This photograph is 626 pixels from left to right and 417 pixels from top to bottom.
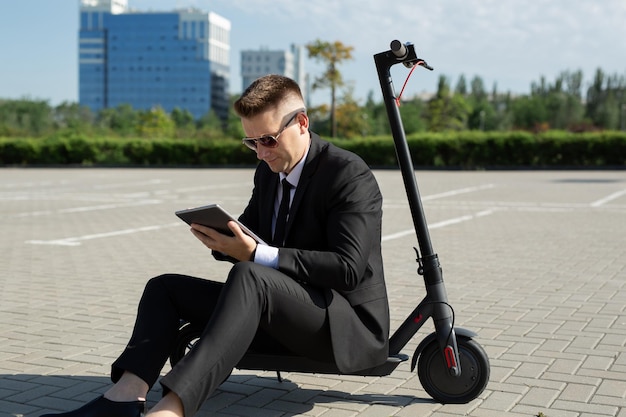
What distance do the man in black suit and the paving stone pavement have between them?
0.48 m

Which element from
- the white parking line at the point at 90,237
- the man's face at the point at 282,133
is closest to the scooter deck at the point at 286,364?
the man's face at the point at 282,133

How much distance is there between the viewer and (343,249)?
3.26 m

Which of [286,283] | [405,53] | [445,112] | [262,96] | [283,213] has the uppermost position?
[445,112]

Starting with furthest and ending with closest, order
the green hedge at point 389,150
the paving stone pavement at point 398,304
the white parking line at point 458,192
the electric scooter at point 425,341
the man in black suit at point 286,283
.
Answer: the green hedge at point 389,150, the white parking line at point 458,192, the paving stone pavement at point 398,304, the electric scooter at point 425,341, the man in black suit at point 286,283

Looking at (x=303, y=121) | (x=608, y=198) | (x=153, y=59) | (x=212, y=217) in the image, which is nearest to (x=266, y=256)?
(x=212, y=217)

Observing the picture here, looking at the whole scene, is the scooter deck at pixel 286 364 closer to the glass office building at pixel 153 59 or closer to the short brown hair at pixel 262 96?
the short brown hair at pixel 262 96

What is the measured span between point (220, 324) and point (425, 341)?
1.10 meters

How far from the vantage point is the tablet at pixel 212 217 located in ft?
10.2

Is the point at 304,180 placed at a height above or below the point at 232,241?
above

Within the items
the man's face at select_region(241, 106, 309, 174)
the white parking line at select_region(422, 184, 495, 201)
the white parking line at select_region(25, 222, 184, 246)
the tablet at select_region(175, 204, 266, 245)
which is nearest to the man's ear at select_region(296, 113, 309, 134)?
the man's face at select_region(241, 106, 309, 174)

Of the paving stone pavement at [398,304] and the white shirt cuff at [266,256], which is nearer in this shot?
the white shirt cuff at [266,256]

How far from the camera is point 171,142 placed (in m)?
41.2

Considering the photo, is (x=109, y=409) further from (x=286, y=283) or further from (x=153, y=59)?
(x=153, y=59)

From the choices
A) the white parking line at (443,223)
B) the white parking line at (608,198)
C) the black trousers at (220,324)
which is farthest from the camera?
the white parking line at (608,198)
